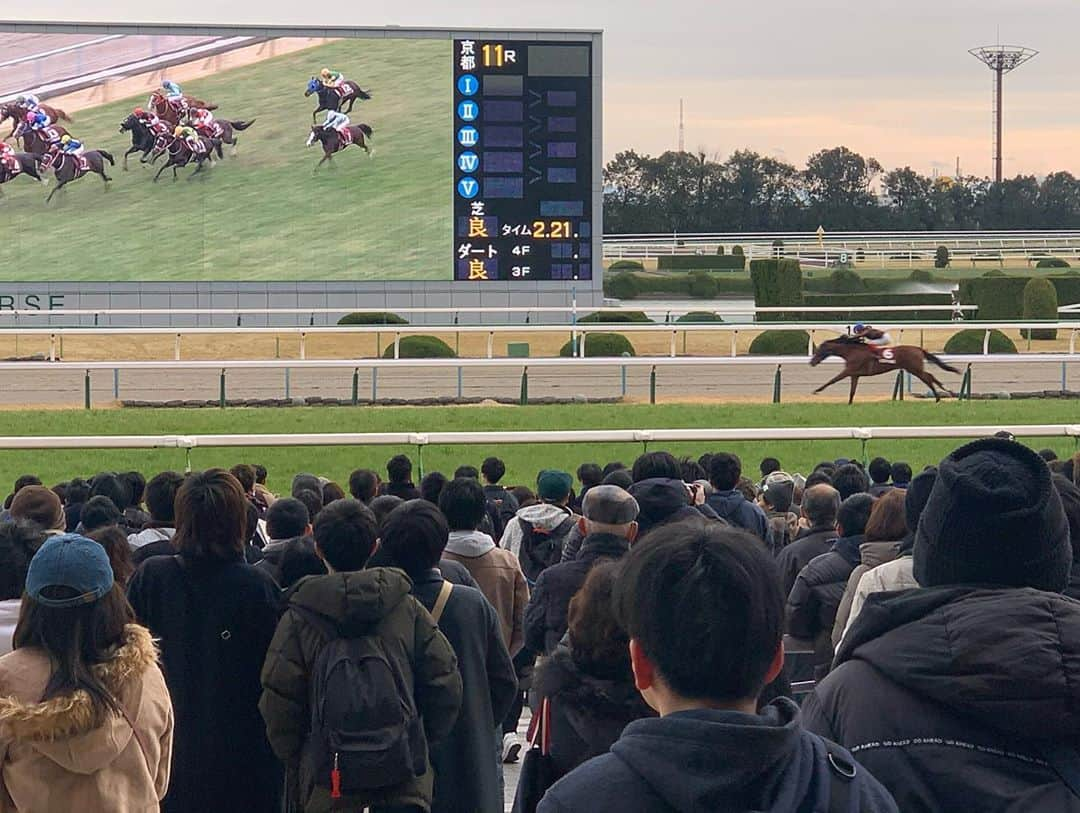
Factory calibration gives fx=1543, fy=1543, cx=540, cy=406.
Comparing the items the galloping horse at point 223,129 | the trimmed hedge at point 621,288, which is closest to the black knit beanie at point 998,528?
the galloping horse at point 223,129

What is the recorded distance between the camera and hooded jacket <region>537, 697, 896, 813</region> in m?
1.57

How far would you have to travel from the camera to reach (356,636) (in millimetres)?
3104

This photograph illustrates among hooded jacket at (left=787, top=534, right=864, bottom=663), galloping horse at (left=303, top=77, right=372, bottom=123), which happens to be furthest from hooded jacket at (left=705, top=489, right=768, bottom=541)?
galloping horse at (left=303, top=77, right=372, bottom=123)

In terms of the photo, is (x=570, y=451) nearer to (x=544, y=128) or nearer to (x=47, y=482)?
(x=47, y=482)

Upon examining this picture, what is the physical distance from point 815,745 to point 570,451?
9.90 meters

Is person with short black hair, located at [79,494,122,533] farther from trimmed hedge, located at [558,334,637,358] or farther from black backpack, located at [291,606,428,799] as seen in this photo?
trimmed hedge, located at [558,334,637,358]

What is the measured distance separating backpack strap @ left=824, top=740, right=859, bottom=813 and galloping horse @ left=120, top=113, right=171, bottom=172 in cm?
2527

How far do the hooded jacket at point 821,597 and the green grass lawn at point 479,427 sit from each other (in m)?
6.46

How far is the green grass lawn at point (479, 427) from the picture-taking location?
35.9 ft

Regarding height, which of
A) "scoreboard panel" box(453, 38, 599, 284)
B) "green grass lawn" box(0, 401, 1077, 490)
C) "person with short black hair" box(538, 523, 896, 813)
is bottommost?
"green grass lawn" box(0, 401, 1077, 490)

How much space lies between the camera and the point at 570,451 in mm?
11570

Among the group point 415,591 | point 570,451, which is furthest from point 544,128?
point 415,591

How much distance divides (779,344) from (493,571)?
1644 centimetres

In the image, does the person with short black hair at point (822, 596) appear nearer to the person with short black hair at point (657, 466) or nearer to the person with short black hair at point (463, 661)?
the person with short black hair at point (463, 661)
